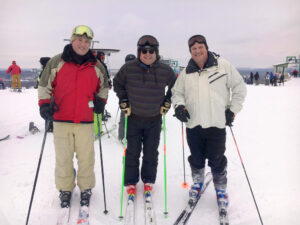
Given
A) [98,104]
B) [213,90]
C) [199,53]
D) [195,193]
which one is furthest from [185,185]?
[199,53]

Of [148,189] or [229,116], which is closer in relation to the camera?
[229,116]

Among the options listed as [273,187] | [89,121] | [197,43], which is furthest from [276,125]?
[89,121]

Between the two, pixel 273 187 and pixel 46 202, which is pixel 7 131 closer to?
pixel 46 202

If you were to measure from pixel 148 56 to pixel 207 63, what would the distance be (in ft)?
2.51

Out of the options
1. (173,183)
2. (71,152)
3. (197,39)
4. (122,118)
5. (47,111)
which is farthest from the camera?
(122,118)

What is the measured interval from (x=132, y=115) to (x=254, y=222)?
210cm

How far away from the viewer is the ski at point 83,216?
2632 mm

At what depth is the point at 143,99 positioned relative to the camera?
298cm

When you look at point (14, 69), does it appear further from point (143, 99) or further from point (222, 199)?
point (222, 199)

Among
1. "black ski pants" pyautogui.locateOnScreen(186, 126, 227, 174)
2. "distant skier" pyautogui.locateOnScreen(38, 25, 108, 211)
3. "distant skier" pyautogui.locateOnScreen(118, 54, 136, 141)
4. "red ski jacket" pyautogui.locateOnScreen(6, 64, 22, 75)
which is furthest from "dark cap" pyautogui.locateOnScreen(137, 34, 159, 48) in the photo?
"red ski jacket" pyautogui.locateOnScreen(6, 64, 22, 75)

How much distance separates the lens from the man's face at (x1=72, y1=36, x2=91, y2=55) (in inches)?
104

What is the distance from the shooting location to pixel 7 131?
6.66 m

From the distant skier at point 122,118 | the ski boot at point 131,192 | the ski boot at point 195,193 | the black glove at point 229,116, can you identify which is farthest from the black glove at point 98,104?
the distant skier at point 122,118

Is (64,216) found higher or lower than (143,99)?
lower
